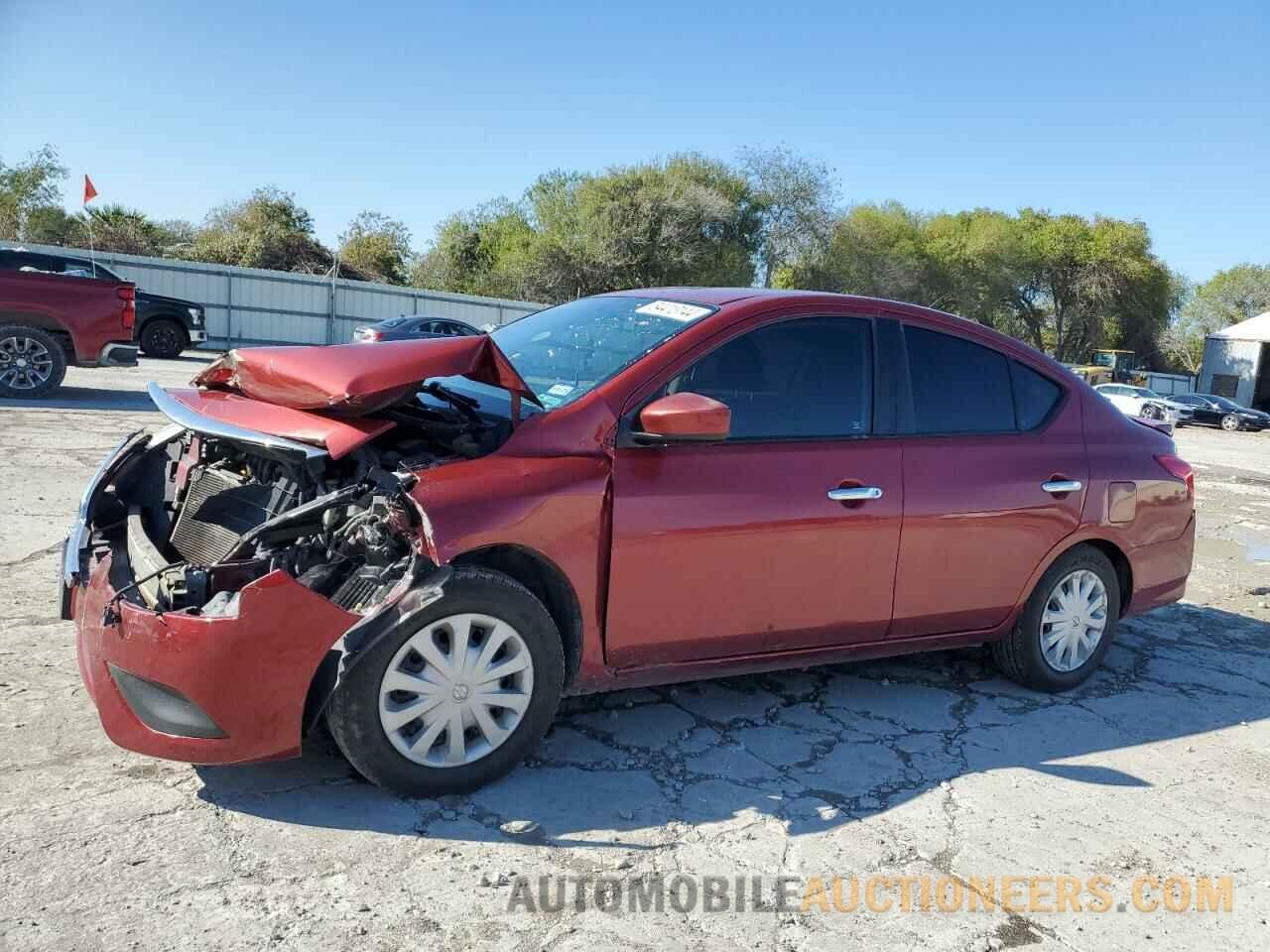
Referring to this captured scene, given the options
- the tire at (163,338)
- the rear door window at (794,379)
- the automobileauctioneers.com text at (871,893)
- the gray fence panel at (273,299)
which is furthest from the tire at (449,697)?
the gray fence panel at (273,299)

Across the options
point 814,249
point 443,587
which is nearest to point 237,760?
point 443,587

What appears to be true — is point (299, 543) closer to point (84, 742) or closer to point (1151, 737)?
point (84, 742)

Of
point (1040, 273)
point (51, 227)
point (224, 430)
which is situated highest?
point (1040, 273)

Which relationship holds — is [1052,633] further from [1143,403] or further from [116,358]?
[1143,403]

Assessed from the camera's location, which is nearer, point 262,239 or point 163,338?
point 163,338

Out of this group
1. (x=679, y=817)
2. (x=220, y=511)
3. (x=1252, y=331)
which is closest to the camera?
(x=679, y=817)

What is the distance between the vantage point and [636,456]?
11.4 feet

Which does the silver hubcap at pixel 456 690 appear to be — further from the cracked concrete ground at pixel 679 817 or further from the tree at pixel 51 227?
the tree at pixel 51 227

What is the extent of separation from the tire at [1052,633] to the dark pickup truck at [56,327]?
9941 mm

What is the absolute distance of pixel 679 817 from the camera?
3275 millimetres

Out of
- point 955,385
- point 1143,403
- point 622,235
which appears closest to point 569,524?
point 955,385

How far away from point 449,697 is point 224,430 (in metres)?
1.16

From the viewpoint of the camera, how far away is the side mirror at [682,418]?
336cm

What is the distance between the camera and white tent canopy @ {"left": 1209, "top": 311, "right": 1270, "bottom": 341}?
47594 mm
